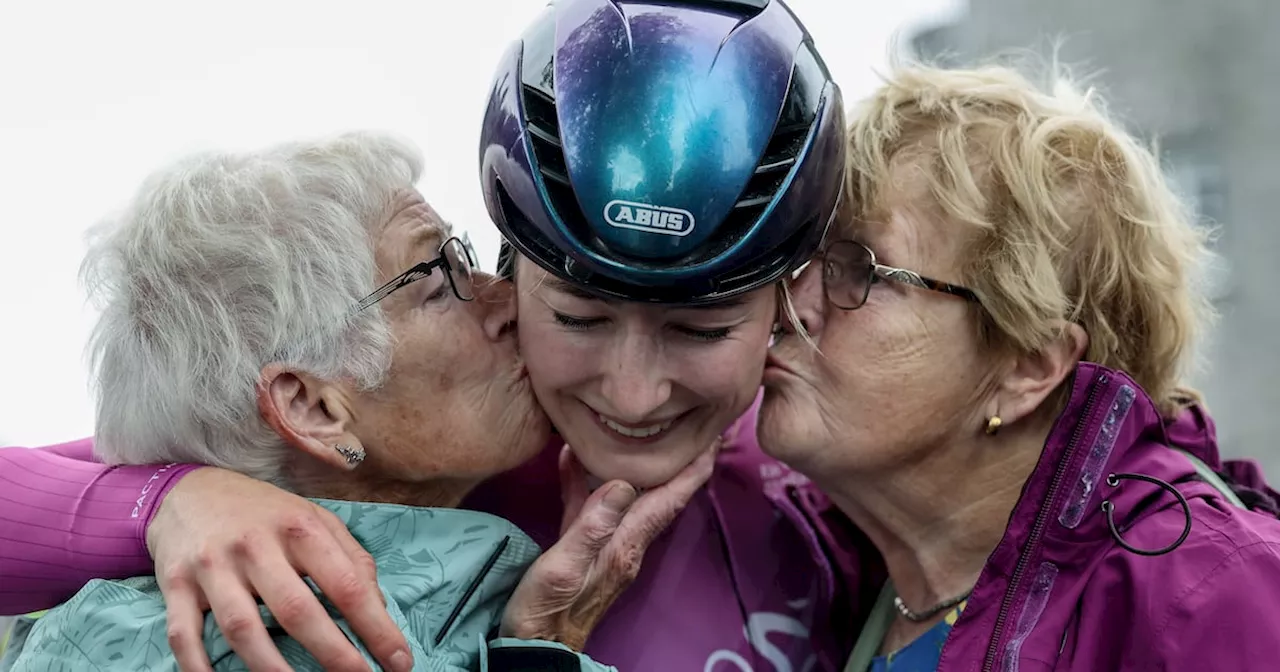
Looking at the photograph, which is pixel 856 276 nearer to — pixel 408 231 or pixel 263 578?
pixel 408 231

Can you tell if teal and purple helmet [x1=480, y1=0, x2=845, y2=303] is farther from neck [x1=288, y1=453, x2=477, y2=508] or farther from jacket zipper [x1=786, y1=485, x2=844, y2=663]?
jacket zipper [x1=786, y1=485, x2=844, y2=663]

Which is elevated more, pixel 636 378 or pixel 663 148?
pixel 663 148

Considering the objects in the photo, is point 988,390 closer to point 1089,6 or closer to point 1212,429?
point 1212,429

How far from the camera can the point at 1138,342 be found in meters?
2.89

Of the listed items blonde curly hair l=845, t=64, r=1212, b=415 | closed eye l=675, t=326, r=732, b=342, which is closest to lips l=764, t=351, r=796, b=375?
closed eye l=675, t=326, r=732, b=342

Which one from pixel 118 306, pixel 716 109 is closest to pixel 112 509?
pixel 118 306

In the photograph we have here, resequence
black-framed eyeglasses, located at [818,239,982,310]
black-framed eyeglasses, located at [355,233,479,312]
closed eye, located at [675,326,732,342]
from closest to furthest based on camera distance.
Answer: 1. closed eye, located at [675,326,732,342]
2. black-framed eyeglasses, located at [355,233,479,312]
3. black-framed eyeglasses, located at [818,239,982,310]

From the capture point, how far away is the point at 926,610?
2936mm

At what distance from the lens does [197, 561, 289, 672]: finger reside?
2.05m

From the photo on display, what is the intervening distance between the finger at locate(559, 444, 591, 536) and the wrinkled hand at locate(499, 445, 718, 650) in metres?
0.15

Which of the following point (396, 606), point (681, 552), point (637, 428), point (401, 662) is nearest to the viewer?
point (401, 662)

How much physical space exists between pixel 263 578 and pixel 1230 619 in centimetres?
178

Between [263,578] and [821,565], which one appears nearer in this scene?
[263,578]

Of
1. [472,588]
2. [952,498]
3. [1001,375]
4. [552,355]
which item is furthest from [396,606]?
[1001,375]
